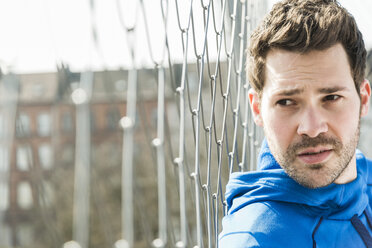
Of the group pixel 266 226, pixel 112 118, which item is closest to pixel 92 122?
pixel 112 118

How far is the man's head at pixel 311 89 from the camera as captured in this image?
2.98ft

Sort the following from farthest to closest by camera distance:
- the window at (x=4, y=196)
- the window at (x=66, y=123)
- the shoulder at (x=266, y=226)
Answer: the shoulder at (x=266, y=226), the window at (x=66, y=123), the window at (x=4, y=196)

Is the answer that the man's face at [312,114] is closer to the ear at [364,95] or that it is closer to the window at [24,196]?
the ear at [364,95]

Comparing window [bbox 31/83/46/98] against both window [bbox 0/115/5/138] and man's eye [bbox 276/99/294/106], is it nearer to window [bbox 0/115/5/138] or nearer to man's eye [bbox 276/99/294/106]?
window [bbox 0/115/5/138]

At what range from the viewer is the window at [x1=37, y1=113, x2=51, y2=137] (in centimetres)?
51

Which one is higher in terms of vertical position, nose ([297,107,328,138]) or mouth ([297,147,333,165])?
nose ([297,107,328,138])

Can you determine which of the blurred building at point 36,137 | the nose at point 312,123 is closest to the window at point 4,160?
the blurred building at point 36,137

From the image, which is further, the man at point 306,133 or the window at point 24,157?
the man at point 306,133

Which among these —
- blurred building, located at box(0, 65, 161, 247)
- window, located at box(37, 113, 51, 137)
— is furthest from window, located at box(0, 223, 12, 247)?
window, located at box(37, 113, 51, 137)

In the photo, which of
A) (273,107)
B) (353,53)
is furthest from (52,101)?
(353,53)

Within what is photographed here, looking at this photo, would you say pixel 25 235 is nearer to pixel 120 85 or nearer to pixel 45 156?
pixel 45 156

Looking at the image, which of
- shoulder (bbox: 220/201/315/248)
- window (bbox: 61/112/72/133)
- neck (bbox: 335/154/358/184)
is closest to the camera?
window (bbox: 61/112/72/133)

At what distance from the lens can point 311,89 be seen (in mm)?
910

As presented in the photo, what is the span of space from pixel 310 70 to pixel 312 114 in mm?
80
